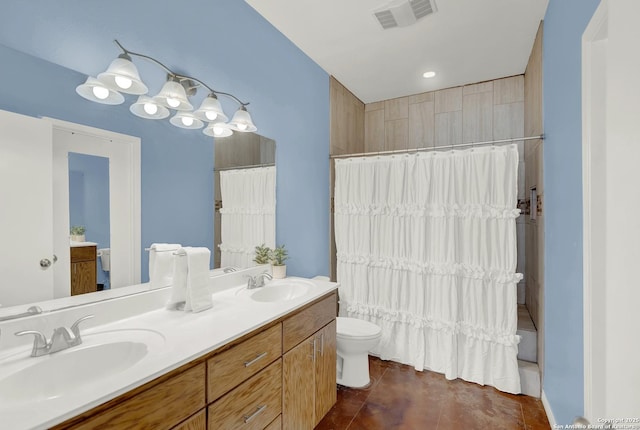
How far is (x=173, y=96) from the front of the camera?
1.56m

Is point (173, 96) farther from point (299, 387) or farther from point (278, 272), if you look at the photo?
point (299, 387)

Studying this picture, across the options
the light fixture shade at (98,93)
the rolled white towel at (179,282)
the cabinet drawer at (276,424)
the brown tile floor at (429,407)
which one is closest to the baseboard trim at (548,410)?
the brown tile floor at (429,407)

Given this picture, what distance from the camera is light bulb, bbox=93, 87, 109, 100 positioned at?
133cm

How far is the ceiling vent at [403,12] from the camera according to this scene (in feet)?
6.59

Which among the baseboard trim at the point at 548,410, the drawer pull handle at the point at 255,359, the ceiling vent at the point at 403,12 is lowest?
the baseboard trim at the point at 548,410

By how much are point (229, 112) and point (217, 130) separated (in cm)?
17

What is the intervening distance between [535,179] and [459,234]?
76cm

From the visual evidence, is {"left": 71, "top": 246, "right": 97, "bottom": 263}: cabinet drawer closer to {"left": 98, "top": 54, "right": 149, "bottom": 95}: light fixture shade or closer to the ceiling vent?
{"left": 98, "top": 54, "right": 149, "bottom": 95}: light fixture shade

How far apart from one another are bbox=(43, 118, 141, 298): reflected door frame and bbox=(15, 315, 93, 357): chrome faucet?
0.23 meters

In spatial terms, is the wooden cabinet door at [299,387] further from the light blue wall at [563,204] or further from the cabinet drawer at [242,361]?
the light blue wall at [563,204]

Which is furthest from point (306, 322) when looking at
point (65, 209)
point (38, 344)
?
point (65, 209)

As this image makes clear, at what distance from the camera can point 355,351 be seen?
2.27 meters

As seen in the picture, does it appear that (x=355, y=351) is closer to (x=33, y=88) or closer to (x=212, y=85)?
(x=212, y=85)

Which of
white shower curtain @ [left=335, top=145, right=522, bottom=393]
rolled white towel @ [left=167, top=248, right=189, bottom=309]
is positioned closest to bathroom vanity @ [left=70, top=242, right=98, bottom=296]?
rolled white towel @ [left=167, top=248, right=189, bottom=309]
